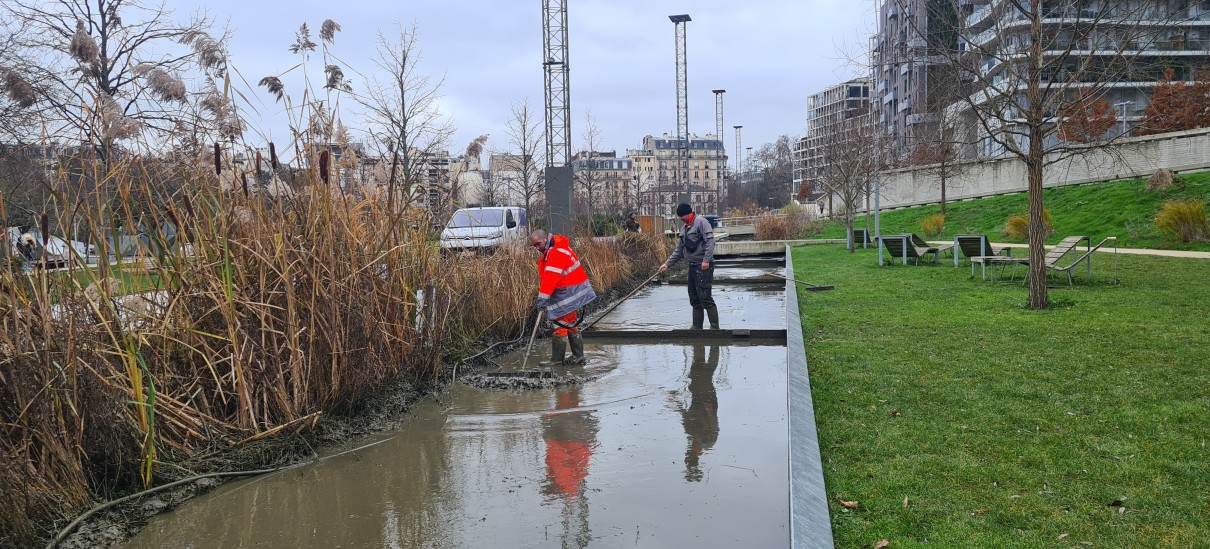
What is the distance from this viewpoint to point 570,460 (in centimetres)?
567

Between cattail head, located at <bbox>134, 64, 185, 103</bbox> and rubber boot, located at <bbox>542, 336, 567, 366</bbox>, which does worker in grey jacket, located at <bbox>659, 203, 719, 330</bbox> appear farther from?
cattail head, located at <bbox>134, 64, 185, 103</bbox>

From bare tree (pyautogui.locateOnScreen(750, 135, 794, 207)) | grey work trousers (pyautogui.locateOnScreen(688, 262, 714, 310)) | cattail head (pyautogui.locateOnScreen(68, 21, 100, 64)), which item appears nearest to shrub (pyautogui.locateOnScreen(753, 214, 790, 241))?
grey work trousers (pyautogui.locateOnScreen(688, 262, 714, 310))

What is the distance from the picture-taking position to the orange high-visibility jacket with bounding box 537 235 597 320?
29.7 feet

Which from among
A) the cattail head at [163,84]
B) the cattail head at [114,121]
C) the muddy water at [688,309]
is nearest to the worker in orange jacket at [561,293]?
the muddy water at [688,309]

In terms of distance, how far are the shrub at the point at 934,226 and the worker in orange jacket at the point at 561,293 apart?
2578cm

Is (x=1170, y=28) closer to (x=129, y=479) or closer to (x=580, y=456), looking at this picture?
(x=580, y=456)

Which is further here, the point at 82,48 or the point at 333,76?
the point at 82,48

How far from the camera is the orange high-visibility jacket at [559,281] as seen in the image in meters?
9.05

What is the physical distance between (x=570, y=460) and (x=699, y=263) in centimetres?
567

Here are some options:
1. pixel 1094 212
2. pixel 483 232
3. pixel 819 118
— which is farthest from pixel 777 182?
pixel 483 232

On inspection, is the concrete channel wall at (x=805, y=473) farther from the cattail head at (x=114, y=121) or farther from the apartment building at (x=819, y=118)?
the apartment building at (x=819, y=118)

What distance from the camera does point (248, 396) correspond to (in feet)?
18.1

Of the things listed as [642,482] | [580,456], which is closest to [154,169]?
[580,456]

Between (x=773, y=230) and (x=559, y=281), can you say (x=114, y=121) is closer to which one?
(x=559, y=281)
